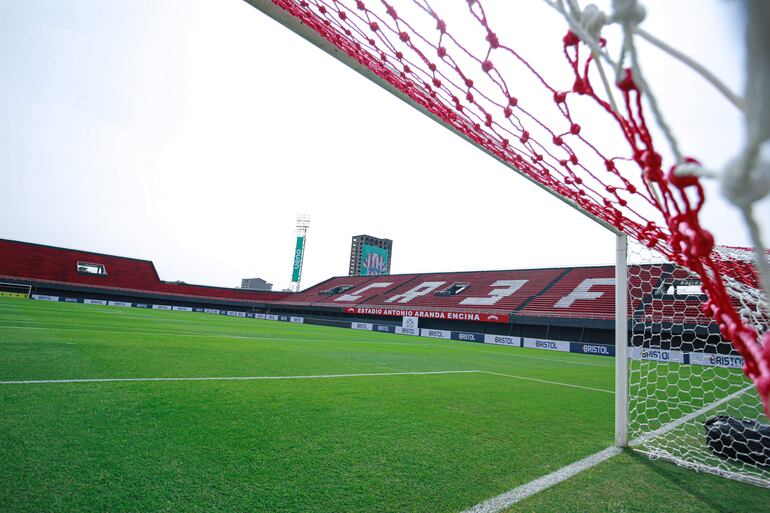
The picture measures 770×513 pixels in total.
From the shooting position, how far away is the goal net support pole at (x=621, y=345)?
3.43 meters

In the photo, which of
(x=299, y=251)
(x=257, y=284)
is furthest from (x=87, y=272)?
(x=257, y=284)

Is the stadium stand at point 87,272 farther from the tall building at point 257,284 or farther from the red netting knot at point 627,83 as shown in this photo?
the tall building at point 257,284

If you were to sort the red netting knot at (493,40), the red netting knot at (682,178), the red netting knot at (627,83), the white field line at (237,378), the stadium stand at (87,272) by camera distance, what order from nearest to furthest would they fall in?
the red netting knot at (682,178) < the red netting knot at (627,83) < the red netting knot at (493,40) < the white field line at (237,378) < the stadium stand at (87,272)

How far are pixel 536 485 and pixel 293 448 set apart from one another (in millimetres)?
1554

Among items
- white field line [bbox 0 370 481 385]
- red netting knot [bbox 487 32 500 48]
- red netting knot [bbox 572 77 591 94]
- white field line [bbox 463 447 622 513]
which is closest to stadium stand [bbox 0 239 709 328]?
white field line [bbox 0 370 481 385]

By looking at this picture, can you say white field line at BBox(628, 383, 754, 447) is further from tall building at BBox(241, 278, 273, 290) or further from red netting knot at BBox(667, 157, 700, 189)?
tall building at BBox(241, 278, 273, 290)

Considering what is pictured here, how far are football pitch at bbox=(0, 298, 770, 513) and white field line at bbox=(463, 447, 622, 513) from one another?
0.17 feet

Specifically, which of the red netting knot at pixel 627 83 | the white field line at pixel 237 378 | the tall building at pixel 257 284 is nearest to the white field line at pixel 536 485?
the red netting knot at pixel 627 83

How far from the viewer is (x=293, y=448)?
2730 mm

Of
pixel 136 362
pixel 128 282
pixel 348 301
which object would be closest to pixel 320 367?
pixel 136 362

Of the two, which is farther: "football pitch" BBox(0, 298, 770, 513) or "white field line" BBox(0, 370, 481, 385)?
"white field line" BBox(0, 370, 481, 385)

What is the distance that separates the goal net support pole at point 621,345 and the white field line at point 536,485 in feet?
0.99

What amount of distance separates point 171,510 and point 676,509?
2.66 meters

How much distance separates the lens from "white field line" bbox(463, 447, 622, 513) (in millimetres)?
2100
